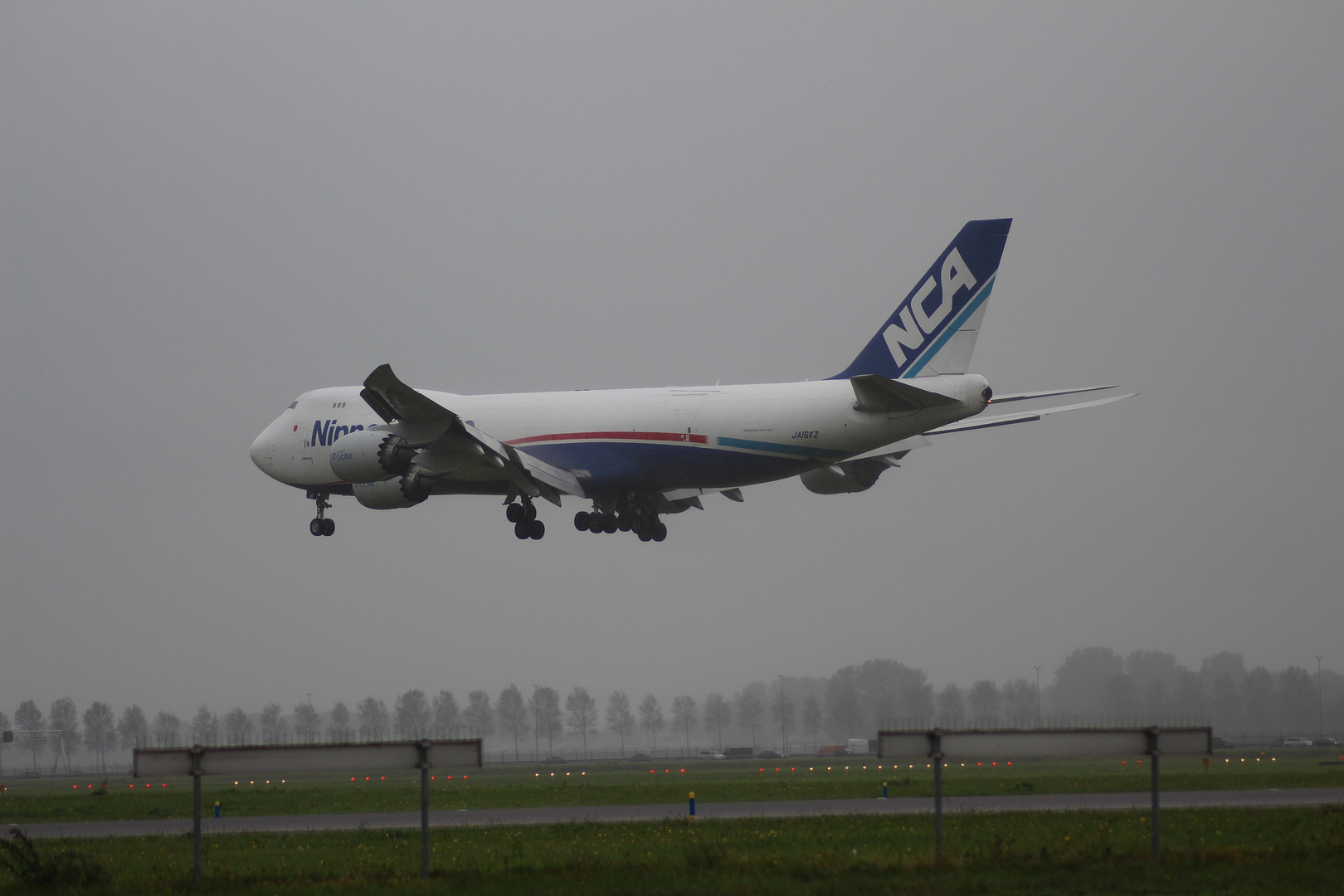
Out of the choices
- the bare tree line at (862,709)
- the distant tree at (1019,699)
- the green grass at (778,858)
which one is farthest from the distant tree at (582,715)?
the green grass at (778,858)

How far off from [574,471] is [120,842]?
822 inches

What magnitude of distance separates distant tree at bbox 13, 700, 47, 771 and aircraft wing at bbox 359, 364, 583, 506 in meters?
41.8

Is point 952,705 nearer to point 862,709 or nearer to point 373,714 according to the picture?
point 862,709

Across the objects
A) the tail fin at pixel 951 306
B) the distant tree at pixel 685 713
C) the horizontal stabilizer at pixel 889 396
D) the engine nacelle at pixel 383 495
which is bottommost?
the distant tree at pixel 685 713

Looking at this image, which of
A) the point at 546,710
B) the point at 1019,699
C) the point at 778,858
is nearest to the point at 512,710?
the point at 546,710

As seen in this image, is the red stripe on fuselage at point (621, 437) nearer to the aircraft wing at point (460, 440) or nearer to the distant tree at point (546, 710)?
the aircraft wing at point (460, 440)

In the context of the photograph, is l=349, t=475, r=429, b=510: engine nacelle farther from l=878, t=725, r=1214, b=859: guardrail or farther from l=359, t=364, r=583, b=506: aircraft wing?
l=878, t=725, r=1214, b=859: guardrail

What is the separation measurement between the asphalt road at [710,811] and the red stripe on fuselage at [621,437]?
13528 mm

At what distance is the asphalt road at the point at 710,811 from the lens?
24891 mm

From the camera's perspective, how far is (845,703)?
65750 millimetres

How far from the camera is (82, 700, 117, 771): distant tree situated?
269 ft

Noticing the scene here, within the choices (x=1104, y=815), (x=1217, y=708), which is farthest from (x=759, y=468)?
(x=1217, y=708)

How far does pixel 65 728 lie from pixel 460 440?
51.4 metres

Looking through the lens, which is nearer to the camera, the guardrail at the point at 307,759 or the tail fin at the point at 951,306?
the guardrail at the point at 307,759
